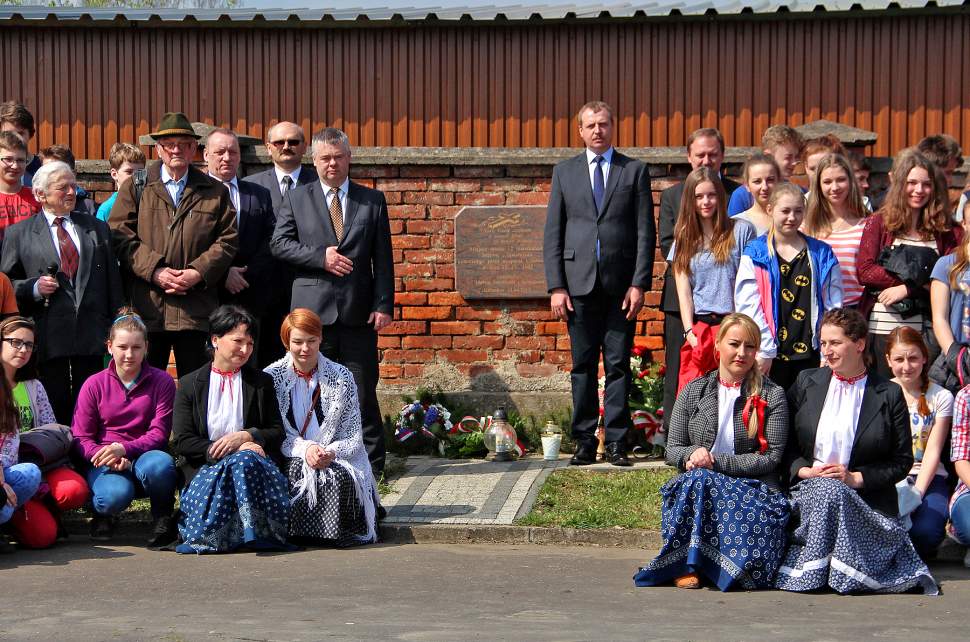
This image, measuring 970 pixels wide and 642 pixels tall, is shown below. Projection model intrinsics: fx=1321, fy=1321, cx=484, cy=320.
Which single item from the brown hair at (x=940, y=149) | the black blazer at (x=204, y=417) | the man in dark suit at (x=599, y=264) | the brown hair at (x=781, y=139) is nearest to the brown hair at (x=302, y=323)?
the black blazer at (x=204, y=417)

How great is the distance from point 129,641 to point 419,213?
5.24 meters

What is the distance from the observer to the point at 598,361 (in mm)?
8625

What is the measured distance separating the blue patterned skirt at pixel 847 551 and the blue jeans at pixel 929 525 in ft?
1.46

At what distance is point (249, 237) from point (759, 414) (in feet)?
12.1

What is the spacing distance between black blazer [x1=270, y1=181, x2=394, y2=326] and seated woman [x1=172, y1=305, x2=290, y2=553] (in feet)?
3.22

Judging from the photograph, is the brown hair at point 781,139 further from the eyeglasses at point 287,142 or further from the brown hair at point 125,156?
the brown hair at point 125,156

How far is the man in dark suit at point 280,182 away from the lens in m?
8.66

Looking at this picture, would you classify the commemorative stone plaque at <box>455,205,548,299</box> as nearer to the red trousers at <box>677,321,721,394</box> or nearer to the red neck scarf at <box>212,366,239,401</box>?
the red trousers at <box>677,321,721,394</box>

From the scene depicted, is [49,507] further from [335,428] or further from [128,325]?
[335,428]

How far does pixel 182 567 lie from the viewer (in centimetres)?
646

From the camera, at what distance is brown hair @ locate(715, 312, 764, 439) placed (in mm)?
6449

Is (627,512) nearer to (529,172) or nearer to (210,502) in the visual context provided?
(210,502)

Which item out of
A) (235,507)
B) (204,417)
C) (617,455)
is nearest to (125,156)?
(204,417)

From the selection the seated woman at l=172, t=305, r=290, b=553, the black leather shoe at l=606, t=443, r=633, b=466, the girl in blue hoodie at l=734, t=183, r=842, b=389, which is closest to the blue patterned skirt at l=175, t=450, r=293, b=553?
the seated woman at l=172, t=305, r=290, b=553
